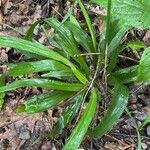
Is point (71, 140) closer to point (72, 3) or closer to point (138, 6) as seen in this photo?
point (138, 6)

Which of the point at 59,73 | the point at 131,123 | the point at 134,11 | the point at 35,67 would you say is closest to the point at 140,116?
the point at 131,123

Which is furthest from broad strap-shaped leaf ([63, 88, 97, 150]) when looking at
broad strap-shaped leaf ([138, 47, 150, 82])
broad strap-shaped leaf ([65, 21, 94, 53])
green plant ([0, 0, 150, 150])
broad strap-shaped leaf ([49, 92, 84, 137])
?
broad strap-shaped leaf ([138, 47, 150, 82])

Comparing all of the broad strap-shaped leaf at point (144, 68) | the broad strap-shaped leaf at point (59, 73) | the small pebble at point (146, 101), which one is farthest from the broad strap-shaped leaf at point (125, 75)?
the broad strap-shaped leaf at point (144, 68)

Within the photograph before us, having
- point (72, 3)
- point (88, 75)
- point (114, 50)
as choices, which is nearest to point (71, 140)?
point (88, 75)

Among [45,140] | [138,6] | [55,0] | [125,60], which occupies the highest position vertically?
[138,6]

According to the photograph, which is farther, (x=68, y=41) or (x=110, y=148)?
(x=68, y=41)

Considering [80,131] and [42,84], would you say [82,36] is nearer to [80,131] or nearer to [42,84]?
[42,84]
